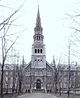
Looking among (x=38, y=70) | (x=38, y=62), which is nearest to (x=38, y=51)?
(x=38, y=62)

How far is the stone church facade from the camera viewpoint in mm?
102375

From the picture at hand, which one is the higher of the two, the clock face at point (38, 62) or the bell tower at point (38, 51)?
the bell tower at point (38, 51)

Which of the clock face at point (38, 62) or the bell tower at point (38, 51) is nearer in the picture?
the bell tower at point (38, 51)

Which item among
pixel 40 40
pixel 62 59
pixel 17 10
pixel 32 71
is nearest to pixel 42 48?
pixel 40 40

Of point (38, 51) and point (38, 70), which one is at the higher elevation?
point (38, 51)

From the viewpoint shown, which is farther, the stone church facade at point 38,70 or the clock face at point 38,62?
the clock face at point 38,62

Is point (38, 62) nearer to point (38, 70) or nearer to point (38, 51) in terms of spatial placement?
point (38, 70)

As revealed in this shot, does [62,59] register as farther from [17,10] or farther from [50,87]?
[50,87]

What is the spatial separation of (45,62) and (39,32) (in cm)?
1171

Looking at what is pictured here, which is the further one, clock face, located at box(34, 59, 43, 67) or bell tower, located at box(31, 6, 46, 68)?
clock face, located at box(34, 59, 43, 67)

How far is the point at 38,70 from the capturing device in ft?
347

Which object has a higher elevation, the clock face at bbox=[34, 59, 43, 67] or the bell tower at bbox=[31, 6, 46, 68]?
the bell tower at bbox=[31, 6, 46, 68]

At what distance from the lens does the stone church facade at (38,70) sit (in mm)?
102375

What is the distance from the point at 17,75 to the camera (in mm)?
55219
